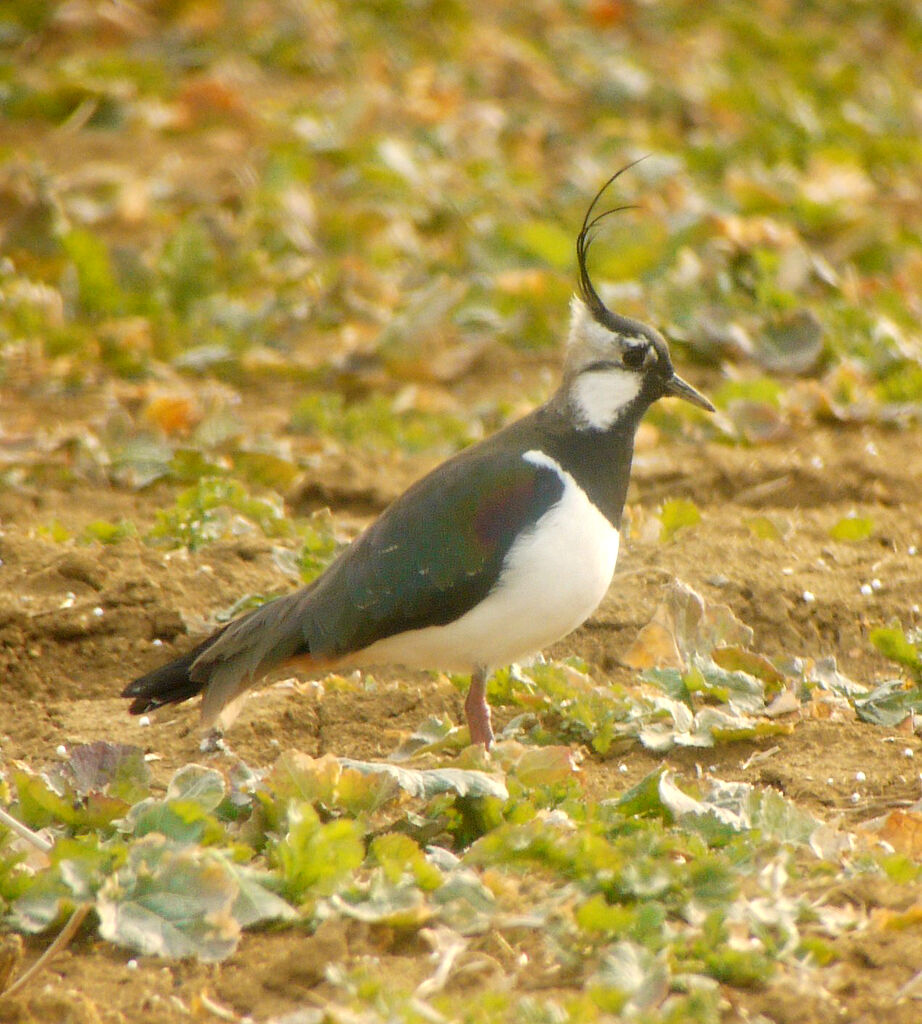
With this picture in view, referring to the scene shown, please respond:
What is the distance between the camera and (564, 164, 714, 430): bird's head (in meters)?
4.45

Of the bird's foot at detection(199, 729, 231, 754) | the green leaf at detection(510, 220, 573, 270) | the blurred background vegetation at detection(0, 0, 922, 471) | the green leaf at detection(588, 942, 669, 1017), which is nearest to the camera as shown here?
the green leaf at detection(588, 942, 669, 1017)

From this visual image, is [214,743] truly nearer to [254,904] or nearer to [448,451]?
[254,904]

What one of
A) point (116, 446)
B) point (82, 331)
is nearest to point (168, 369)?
point (82, 331)

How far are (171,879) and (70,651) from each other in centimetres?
174

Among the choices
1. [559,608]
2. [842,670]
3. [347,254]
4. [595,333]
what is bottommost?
[347,254]

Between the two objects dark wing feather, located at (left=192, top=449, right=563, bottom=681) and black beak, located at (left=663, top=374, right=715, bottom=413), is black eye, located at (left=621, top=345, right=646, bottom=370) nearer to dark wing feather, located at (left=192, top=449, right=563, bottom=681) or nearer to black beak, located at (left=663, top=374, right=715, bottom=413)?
black beak, located at (left=663, top=374, right=715, bottom=413)

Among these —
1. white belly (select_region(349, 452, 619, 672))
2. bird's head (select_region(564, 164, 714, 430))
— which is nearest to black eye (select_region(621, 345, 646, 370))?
bird's head (select_region(564, 164, 714, 430))

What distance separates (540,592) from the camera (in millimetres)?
4051

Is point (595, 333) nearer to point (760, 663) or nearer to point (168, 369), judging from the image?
point (760, 663)

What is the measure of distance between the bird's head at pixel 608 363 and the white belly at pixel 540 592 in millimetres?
328

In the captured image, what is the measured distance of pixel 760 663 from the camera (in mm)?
4367

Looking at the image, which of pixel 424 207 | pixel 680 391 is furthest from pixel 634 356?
pixel 424 207

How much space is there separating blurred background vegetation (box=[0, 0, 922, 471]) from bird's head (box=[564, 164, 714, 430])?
1.79 metres

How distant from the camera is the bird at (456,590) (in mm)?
4090
